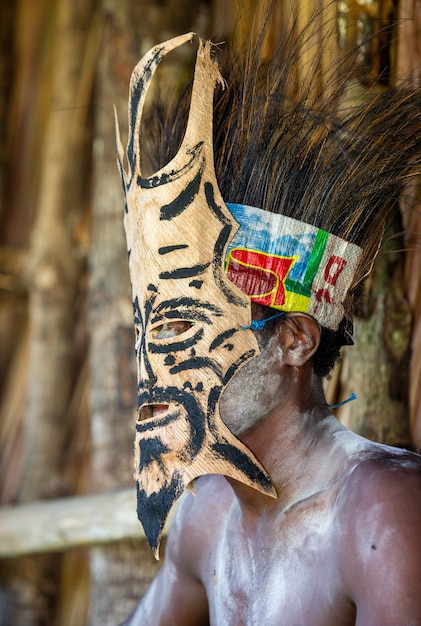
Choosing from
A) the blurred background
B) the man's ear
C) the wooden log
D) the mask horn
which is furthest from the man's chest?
the mask horn

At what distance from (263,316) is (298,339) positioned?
0.35 feet

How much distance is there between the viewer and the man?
214cm

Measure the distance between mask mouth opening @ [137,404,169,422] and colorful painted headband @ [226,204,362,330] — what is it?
328 mm

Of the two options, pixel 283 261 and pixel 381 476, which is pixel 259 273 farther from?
pixel 381 476

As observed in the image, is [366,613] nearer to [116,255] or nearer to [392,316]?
[392,316]

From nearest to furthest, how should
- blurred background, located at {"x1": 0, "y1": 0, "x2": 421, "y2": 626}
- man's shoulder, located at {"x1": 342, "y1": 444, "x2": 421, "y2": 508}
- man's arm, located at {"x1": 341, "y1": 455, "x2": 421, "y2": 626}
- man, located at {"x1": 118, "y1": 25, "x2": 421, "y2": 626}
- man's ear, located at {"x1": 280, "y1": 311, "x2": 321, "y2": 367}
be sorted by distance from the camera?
1. man's arm, located at {"x1": 341, "y1": 455, "x2": 421, "y2": 626}
2. man's shoulder, located at {"x1": 342, "y1": 444, "x2": 421, "y2": 508}
3. man, located at {"x1": 118, "y1": 25, "x2": 421, "y2": 626}
4. man's ear, located at {"x1": 280, "y1": 311, "x2": 321, "y2": 367}
5. blurred background, located at {"x1": 0, "y1": 0, "x2": 421, "y2": 626}

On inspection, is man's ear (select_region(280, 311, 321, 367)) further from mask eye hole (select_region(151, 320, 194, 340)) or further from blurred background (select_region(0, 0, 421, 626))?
Answer: blurred background (select_region(0, 0, 421, 626))

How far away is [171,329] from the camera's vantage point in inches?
88.2

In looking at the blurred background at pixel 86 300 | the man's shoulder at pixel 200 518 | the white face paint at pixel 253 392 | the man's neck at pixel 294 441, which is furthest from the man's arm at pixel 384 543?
the blurred background at pixel 86 300

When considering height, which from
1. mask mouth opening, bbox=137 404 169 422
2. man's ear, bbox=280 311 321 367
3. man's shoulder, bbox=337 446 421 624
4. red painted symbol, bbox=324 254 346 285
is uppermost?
red painted symbol, bbox=324 254 346 285

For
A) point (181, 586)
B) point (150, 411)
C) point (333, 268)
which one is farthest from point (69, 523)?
point (333, 268)

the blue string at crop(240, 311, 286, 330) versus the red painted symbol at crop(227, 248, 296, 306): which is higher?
the red painted symbol at crop(227, 248, 296, 306)

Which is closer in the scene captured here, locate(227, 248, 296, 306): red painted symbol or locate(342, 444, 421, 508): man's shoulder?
locate(342, 444, 421, 508): man's shoulder

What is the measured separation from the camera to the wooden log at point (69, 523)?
350 cm
